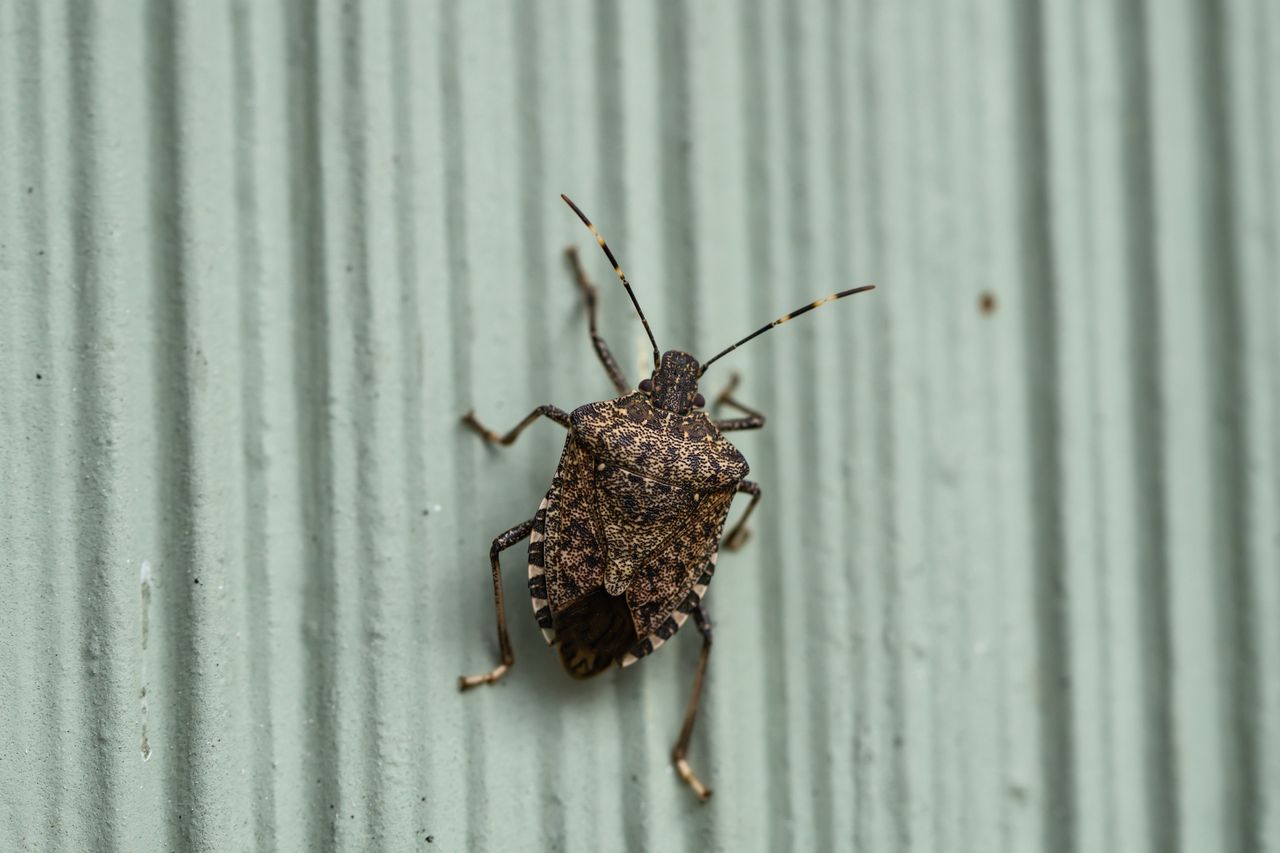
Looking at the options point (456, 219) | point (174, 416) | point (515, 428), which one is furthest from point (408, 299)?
point (174, 416)

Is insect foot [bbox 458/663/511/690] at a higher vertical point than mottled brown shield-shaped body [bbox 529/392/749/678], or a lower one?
lower

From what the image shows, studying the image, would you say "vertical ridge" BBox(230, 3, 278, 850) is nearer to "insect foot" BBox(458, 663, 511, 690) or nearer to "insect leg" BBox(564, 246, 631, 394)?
"insect foot" BBox(458, 663, 511, 690)

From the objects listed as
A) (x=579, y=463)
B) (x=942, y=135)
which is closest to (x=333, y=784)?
(x=579, y=463)

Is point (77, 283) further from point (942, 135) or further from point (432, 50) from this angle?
point (942, 135)

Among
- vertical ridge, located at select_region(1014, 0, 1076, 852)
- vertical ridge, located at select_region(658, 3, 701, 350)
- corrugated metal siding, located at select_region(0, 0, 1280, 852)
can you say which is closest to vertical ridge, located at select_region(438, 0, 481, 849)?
corrugated metal siding, located at select_region(0, 0, 1280, 852)

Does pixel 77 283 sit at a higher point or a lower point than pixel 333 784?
higher
